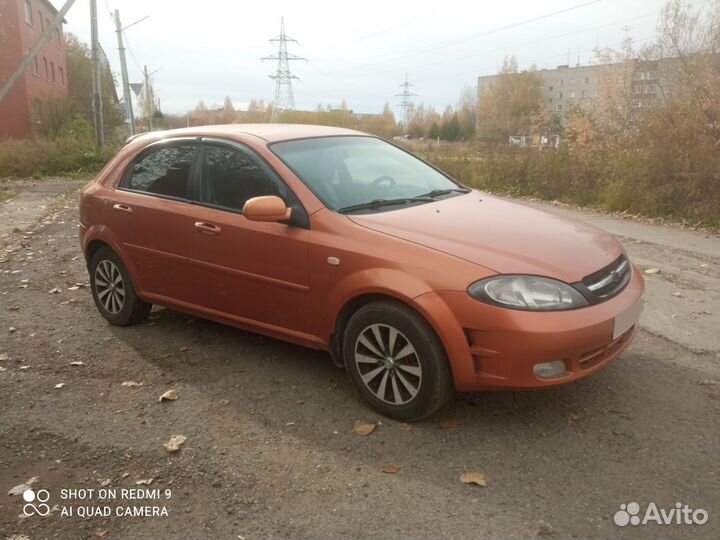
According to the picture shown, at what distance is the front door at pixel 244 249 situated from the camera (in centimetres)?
405

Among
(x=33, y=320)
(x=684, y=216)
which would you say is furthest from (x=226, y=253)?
(x=684, y=216)

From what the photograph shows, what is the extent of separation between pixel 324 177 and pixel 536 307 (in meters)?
1.73

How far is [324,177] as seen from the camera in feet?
14.0

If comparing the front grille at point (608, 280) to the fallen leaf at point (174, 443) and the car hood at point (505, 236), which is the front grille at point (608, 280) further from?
the fallen leaf at point (174, 443)

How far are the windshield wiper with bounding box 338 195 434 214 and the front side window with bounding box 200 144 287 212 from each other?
0.43 m

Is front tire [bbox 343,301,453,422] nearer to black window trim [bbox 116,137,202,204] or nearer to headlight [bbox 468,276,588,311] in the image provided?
headlight [bbox 468,276,588,311]

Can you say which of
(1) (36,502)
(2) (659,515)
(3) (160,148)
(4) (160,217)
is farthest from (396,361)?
(3) (160,148)

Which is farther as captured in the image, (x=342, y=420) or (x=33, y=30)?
(x=33, y=30)

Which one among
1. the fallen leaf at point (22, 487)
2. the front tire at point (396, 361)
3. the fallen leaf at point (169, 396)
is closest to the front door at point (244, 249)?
the front tire at point (396, 361)

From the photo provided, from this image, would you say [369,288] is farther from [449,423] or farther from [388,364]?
[449,423]

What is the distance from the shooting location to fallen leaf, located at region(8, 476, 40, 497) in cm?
311

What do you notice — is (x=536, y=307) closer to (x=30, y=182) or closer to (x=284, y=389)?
(x=284, y=389)

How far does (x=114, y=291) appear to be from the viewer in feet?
17.9

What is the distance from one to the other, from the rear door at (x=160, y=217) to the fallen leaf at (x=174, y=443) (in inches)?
55.6
